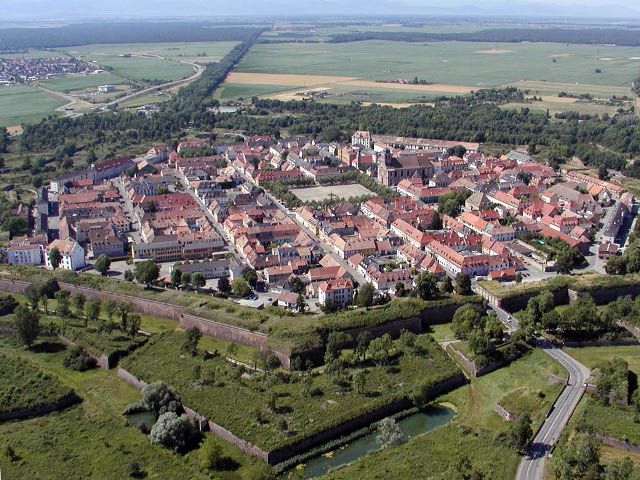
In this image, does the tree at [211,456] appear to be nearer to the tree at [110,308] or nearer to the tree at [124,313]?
the tree at [124,313]

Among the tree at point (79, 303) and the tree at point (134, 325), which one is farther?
the tree at point (79, 303)

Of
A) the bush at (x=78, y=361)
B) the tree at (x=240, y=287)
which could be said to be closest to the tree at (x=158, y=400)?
the bush at (x=78, y=361)

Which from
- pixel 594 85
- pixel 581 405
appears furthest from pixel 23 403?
pixel 594 85

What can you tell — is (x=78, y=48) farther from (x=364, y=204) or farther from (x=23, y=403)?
(x=23, y=403)

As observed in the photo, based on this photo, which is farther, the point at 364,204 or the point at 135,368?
the point at 364,204

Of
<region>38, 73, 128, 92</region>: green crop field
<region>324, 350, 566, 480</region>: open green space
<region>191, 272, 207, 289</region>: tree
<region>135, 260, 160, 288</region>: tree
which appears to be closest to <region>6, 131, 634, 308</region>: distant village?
<region>191, 272, 207, 289</region>: tree

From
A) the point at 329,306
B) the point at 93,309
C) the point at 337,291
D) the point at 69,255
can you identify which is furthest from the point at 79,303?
the point at 337,291

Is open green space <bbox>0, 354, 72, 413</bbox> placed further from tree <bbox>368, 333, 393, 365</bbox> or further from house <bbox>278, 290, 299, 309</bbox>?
tree <bbox>368, 333, 393, 365</bbox>
